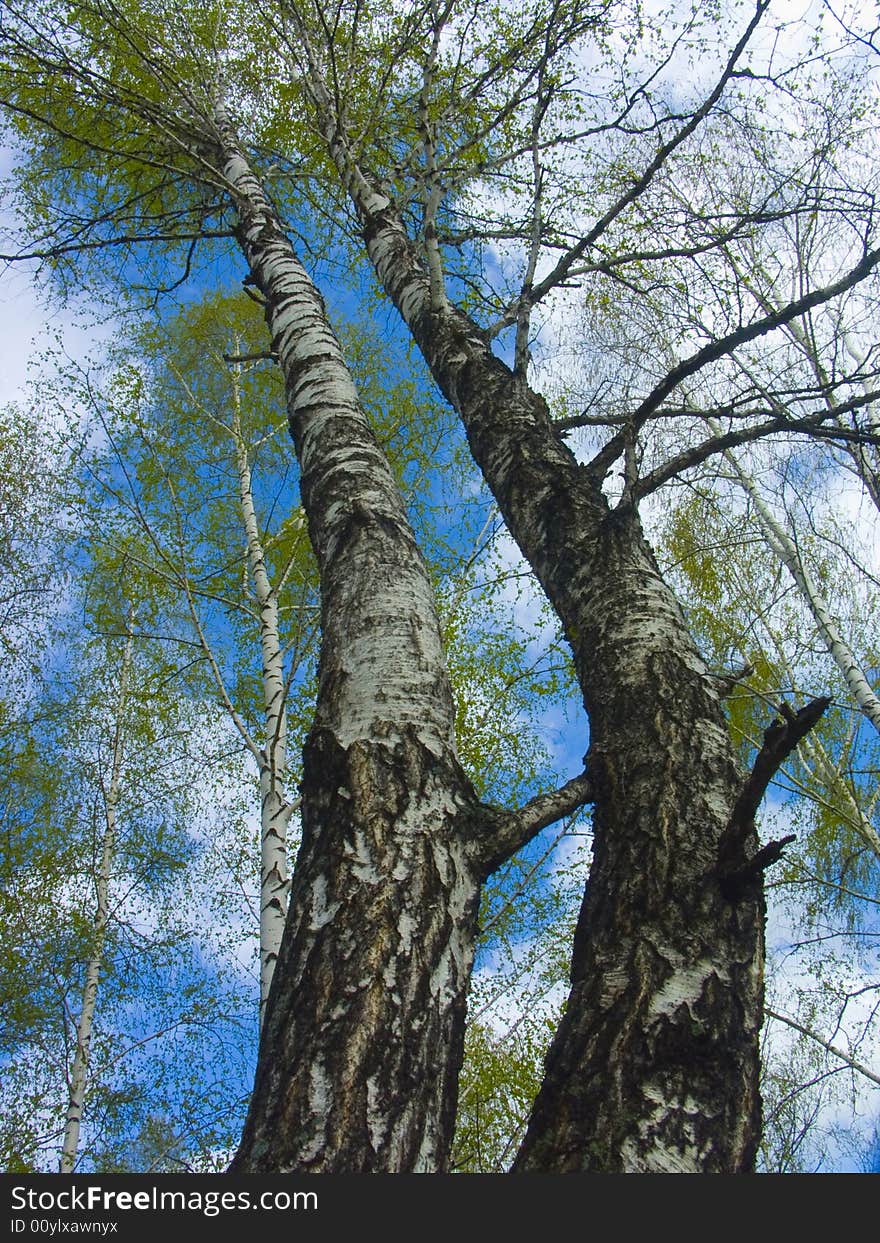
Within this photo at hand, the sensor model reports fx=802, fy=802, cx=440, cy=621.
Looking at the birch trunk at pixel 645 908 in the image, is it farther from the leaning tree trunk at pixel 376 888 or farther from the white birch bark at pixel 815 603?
the white birch bark at pixel 815 603

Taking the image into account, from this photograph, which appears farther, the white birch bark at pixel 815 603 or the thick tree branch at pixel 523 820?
the white birch bark at pixel 815 603

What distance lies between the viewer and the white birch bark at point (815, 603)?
5.98 metres

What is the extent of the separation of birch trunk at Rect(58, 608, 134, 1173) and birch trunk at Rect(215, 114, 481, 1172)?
3.91m

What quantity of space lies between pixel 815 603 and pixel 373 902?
20.4ft

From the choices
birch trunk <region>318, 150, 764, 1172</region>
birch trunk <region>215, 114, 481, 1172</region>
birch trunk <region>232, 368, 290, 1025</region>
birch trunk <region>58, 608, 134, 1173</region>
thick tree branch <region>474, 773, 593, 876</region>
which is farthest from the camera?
birch trunk <region>58, 608, 134, 1173</region>

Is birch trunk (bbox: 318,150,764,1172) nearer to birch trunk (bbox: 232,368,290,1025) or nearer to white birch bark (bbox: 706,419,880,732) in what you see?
birch trunk (bbox: 232,368,290,1025)

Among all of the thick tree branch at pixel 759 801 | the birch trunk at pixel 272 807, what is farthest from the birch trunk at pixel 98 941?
the thick tree branch at pixel 759 801

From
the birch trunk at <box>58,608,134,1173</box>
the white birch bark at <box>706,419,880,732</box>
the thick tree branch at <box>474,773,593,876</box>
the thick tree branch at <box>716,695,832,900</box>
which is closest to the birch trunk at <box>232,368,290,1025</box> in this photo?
the birch trunk at <box>58,608,134,1173</box>

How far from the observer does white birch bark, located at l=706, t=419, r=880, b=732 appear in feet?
19.6

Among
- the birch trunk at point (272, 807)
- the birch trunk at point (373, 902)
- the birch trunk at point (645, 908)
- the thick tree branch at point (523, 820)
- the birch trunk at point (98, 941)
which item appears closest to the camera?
the birch trunk at point (373, 902)

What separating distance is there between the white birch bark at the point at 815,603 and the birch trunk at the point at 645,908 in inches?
147

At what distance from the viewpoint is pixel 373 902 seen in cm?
126

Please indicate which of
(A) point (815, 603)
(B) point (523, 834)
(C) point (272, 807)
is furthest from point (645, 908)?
(A) point (815, 603)

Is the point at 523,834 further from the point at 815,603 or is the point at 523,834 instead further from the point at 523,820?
the point at 815,603
